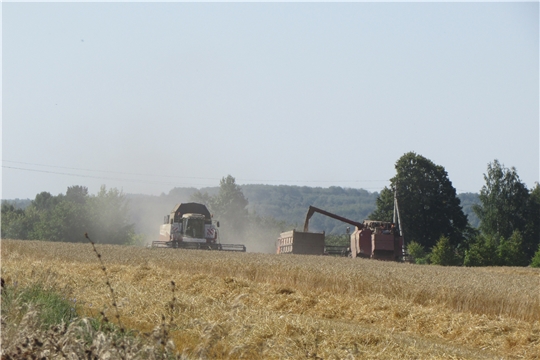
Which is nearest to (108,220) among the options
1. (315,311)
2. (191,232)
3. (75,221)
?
(75,221)

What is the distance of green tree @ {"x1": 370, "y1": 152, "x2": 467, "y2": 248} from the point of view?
221ft

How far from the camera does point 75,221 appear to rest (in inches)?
3524

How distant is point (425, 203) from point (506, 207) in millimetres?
11039

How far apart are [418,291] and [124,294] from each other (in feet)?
27.4

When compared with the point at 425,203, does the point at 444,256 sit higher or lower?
lower

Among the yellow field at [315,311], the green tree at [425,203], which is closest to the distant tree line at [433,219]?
the green tree at [425,203]

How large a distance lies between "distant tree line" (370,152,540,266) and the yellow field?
145 ft

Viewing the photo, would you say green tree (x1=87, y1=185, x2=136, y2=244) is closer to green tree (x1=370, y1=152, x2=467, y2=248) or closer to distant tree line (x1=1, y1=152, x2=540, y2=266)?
distant tree line (x1=1, y1=152, x2=540, y2=266)

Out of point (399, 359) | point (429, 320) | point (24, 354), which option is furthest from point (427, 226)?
point (24, 354)

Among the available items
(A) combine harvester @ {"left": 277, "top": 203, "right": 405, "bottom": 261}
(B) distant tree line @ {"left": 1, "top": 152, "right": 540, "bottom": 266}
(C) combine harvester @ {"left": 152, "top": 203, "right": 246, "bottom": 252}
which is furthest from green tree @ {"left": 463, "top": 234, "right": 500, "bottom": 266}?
(C) combine harvester @ {"left": 152, "top": 203, "right": 246, "bottom": 252}

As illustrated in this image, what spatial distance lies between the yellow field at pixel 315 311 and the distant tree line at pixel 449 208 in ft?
145

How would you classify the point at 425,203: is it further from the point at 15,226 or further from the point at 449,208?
the point at 15,226

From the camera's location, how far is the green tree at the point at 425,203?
67.2 m

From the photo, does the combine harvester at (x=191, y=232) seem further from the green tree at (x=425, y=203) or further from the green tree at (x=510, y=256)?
the green tree at (x=425, y=203)
